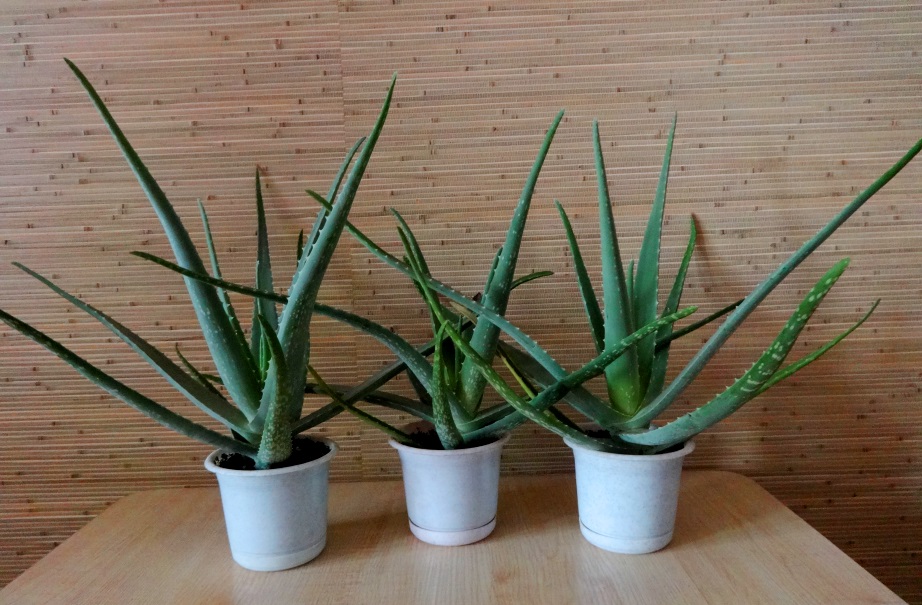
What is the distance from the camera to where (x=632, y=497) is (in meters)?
0.50

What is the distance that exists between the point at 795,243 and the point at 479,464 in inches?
16.9

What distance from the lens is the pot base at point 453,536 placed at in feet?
1.73

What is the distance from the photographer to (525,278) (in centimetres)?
59

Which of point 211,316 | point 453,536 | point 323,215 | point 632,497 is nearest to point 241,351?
point 211,316

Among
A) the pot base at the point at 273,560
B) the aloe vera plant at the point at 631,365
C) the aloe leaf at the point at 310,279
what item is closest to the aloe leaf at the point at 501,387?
the aloe vera plant at the point at 631,365

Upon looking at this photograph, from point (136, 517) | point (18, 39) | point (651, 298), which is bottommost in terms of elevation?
point (136, 517)

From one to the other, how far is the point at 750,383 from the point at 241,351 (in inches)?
15.2

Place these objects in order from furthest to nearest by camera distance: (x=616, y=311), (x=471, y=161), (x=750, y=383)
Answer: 1. (x=471, y=161)
2. (x=616, y=311)
3. (x=750, y=383)

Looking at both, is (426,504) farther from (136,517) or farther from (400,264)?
(136,517)

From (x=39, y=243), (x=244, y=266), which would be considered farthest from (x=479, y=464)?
(x=39, y=243)

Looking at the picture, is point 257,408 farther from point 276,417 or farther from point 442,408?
point 442,408

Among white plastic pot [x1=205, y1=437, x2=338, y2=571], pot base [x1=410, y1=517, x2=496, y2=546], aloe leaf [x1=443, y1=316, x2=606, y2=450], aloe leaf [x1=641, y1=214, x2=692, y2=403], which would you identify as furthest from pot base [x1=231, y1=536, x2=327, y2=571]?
aloe leaf [x1=641, y1=214, x2=692, y2=403]

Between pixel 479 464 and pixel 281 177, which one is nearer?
pixel 479 464

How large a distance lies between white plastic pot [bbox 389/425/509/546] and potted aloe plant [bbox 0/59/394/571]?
0.26ft
